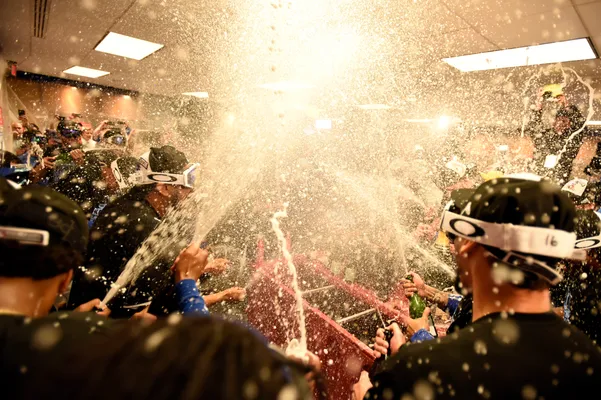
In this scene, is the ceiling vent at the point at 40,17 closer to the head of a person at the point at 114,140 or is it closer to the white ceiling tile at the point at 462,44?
the head of a person at the point at 114,140

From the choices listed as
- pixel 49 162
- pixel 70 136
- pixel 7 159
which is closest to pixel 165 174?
pixel 49 162

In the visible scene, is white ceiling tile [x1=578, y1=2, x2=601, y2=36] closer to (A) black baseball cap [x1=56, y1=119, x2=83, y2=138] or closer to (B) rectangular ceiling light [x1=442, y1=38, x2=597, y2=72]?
(B) rectangular ceiling light [x1=442, y1=38, x2=597, y2=72]

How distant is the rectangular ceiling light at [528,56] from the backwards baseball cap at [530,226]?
16.3ft

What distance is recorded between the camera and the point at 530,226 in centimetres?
116

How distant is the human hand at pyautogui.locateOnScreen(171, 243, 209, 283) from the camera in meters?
1.80

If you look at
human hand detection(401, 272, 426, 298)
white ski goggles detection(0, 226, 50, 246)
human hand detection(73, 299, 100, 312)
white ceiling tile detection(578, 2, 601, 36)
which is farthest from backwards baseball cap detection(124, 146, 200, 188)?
white ceiling tile detection(578, 2, 601, 36)

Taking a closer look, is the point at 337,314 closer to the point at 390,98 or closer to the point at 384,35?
the point at 384,35

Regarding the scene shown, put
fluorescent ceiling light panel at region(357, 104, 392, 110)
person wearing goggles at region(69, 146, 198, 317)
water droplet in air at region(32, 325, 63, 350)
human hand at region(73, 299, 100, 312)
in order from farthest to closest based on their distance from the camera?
fluorescent ceiling light panel at region(357, 104, 392, 110)
person wearing goggles at region(69, 146, 198, 317)
human hand at region(73, 299, 100, 312)
water droplet in air at region(32, 325, 63, 350)

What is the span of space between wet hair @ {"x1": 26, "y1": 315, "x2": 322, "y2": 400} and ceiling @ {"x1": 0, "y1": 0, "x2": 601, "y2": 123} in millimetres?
4174

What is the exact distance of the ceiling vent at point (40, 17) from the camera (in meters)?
5.14

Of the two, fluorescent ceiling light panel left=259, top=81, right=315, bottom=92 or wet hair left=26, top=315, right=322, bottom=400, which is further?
fluorescent ceiling light panel left=259, top=81, right=315, bottom=92

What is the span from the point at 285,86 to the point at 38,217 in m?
10.3

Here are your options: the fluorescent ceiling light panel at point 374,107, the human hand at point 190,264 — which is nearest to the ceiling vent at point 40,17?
the human hand at point 190,264

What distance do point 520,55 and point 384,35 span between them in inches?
93.0
